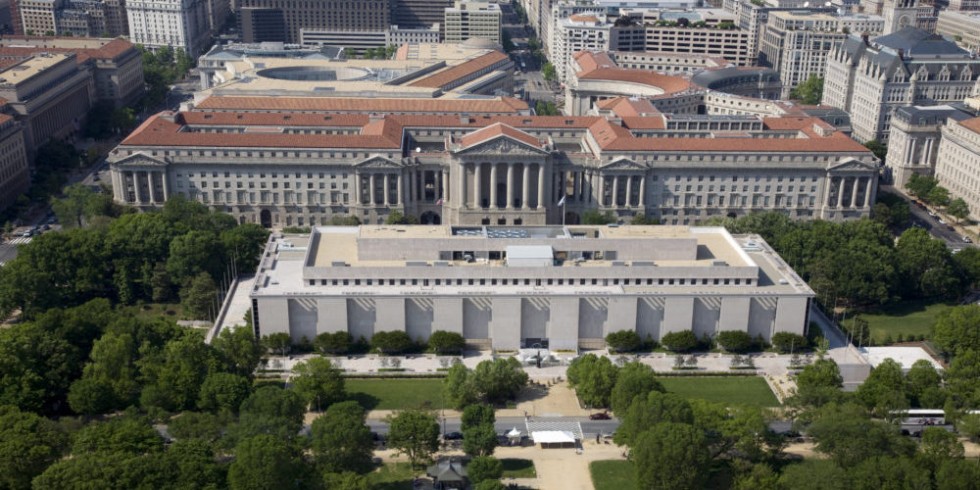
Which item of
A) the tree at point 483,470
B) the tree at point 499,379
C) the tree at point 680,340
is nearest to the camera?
the tree at point 483,470

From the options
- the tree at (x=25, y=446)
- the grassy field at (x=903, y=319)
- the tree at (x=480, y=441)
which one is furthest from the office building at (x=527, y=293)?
the tree at (x=25, y=446)

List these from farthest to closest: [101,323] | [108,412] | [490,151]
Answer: [490,151] < [101,323] < [108,412]

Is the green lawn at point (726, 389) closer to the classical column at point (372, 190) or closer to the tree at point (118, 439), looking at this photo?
the tree at point (118, 439)

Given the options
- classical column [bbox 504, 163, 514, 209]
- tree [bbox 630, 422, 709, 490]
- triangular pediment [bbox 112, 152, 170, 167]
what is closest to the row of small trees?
tree [bbox 630, 422, 709, 490]

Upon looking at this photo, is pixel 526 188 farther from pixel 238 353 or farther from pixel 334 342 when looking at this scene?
pixel 238 353

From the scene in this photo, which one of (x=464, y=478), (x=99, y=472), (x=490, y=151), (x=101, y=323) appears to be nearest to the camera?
(x=99, y=472)

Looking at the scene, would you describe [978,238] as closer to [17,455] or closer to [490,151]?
[490,151]

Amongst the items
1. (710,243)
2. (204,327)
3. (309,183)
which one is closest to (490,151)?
(309,183)

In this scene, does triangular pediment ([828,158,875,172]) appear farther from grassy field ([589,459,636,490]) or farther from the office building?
grassy field ([589,459,636,490])
